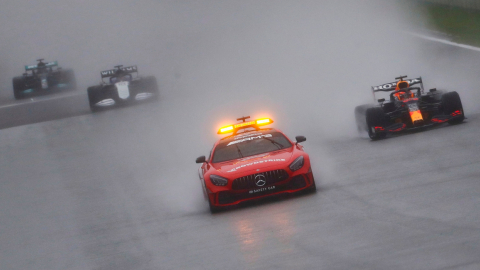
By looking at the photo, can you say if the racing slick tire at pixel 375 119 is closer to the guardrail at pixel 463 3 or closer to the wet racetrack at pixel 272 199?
the wet racetrack at pixel 272 199

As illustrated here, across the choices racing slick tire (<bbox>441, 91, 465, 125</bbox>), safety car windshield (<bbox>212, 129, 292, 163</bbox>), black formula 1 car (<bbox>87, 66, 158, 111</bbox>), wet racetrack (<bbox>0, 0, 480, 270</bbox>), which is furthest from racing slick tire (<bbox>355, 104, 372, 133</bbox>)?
black formula 1 car (<bbox>87, 66, 158, 111</bbox>)

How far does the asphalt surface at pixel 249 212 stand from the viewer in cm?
667

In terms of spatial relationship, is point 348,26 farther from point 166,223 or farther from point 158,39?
point 166,223

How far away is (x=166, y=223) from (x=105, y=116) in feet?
48.0

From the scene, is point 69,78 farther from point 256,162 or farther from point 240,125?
point 256,162

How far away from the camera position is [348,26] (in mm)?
38750

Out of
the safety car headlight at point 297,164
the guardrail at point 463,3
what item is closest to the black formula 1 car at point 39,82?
the guardrail at point 463,3

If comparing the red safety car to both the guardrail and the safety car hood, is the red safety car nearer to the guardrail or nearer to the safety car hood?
the safety car hood

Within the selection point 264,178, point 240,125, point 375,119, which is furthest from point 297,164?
point 375,119

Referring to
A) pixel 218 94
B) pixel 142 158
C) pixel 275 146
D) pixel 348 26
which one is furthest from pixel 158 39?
pixel 275 146

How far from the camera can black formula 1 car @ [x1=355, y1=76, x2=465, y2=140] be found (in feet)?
46.7

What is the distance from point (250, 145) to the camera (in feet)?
37.1

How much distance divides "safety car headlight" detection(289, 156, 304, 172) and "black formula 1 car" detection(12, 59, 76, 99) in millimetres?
23326

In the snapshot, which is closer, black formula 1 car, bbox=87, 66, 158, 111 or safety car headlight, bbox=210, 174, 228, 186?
safety car headlight, bbox=210, 174, 228, 186
